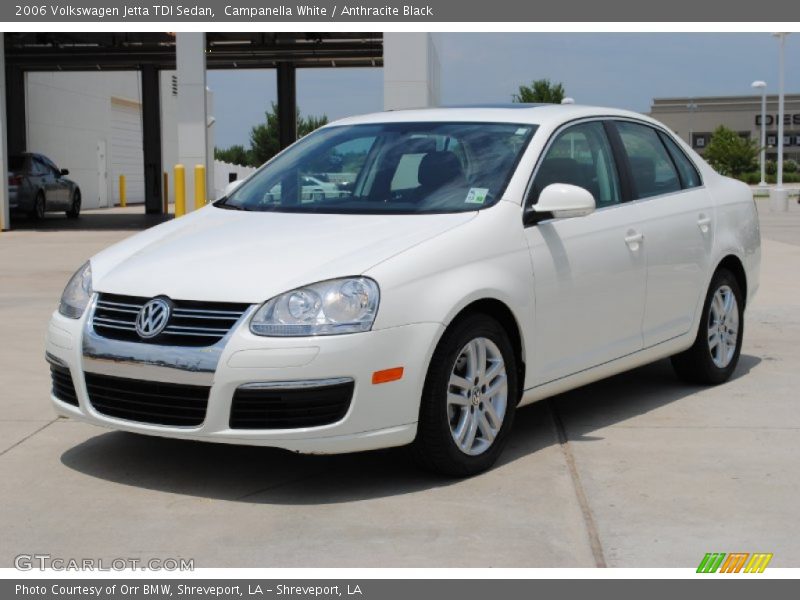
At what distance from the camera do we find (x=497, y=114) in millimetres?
6344

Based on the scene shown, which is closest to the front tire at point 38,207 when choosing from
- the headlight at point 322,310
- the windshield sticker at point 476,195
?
the windshield sticker at point 476,195

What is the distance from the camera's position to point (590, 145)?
21.2 feet

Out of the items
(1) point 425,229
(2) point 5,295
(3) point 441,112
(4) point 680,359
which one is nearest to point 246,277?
(1) point 425,229

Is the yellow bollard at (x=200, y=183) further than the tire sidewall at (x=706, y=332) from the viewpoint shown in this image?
Yes

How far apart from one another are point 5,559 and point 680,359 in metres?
4.42

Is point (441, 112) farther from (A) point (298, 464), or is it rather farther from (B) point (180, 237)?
(A) point (298, 464)

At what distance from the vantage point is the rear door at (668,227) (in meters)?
6.57

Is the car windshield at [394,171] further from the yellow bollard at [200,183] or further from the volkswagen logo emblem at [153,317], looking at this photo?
the yellow bollard at [200,183]

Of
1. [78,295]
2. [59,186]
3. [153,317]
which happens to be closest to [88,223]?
[59,186]

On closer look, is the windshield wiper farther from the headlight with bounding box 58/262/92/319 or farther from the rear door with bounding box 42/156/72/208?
the rear door with bounding box 42/156/72/208

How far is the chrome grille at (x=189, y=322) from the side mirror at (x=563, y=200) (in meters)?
1.61

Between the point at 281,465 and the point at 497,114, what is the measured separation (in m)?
2.19
